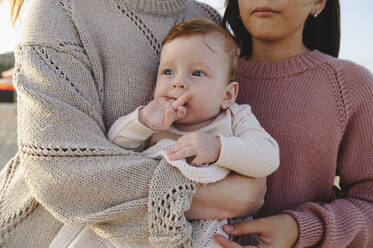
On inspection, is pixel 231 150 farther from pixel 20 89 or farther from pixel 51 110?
pixel 20 89

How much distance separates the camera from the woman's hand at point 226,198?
133 centimetres

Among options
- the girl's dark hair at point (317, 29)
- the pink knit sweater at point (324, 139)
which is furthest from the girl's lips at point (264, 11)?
the girl's dark hair at point (317, 29)

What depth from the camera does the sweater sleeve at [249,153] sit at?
1312mm

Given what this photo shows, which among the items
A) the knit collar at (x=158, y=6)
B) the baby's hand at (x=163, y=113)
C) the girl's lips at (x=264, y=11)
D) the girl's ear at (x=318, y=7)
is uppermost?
the girl's ear at (x=318, y=7)

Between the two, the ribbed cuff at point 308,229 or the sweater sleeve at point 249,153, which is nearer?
the sweater sleeve at point 249,153

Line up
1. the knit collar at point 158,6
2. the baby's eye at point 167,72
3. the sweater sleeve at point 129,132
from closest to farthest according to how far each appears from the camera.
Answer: the sweater sleeve at point 129,132, the baby's eye at point 167,72, the knit collar at point 158,6

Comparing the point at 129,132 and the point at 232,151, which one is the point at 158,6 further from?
the point at 232,151

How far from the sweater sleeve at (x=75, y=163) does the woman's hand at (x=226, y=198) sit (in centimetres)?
8

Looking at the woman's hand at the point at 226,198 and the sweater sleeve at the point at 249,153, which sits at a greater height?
the sweater sleeve at the point at 249,153

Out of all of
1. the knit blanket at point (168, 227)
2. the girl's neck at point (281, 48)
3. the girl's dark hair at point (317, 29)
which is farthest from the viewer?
the girl's dark hair at point (317, 29)

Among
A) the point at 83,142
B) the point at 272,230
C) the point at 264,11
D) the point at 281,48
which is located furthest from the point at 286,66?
the point at 83,142

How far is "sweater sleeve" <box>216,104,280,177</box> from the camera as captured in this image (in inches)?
51.6

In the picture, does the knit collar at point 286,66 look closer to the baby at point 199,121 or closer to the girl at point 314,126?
the girl at point 314,126

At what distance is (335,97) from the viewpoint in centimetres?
165
